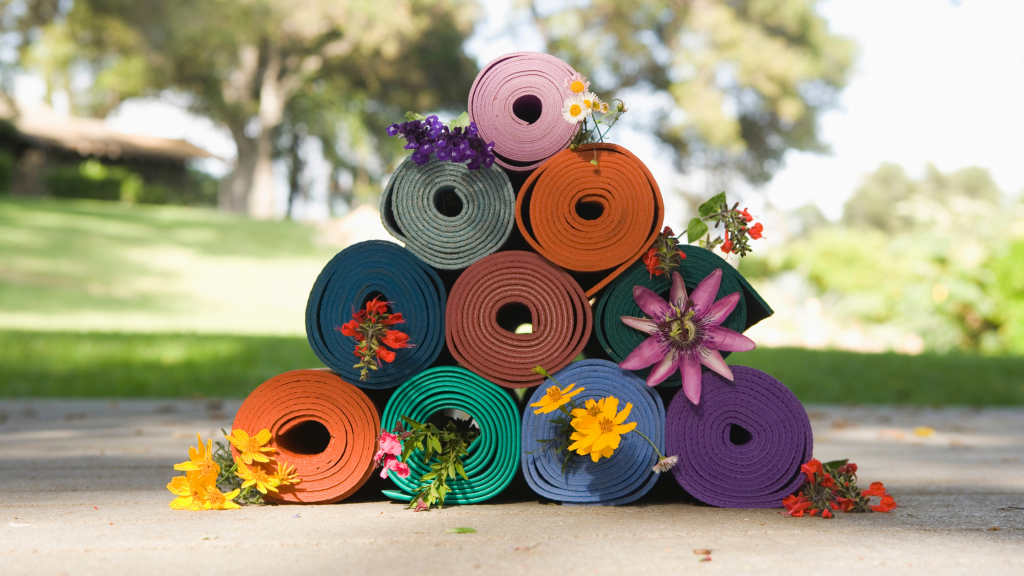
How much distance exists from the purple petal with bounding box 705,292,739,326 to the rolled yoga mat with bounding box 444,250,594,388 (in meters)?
0.32

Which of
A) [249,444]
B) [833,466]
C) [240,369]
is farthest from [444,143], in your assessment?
[240,369]

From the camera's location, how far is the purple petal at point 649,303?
6.78 ft

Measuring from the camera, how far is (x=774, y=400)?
209 cm

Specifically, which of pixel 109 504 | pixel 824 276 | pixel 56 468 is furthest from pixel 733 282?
pixel 824 276

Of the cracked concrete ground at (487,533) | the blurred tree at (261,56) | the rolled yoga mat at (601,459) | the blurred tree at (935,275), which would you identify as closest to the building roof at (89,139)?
the blurred tree at (261,56)

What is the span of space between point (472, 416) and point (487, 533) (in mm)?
393

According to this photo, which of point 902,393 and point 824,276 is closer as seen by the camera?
point 902,393

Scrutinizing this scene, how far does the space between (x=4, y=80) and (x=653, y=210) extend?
15.8 m

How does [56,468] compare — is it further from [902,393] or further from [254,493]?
[902,393]

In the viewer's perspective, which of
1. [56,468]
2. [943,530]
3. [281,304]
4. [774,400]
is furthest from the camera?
[281,304]

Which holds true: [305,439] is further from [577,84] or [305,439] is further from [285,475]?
[577,84]

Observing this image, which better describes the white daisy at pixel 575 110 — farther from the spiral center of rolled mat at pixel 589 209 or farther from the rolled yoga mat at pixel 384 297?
the rolled yoga mat at pixel 384 297

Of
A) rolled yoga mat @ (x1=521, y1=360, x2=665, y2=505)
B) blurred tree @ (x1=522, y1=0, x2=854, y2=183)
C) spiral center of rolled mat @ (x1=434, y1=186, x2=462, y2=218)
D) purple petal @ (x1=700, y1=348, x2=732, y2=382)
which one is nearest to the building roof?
blurred tree @ (x1=522, y1=0, x2=854, y2=183)

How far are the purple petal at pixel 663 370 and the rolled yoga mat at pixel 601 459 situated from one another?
0.17ft
